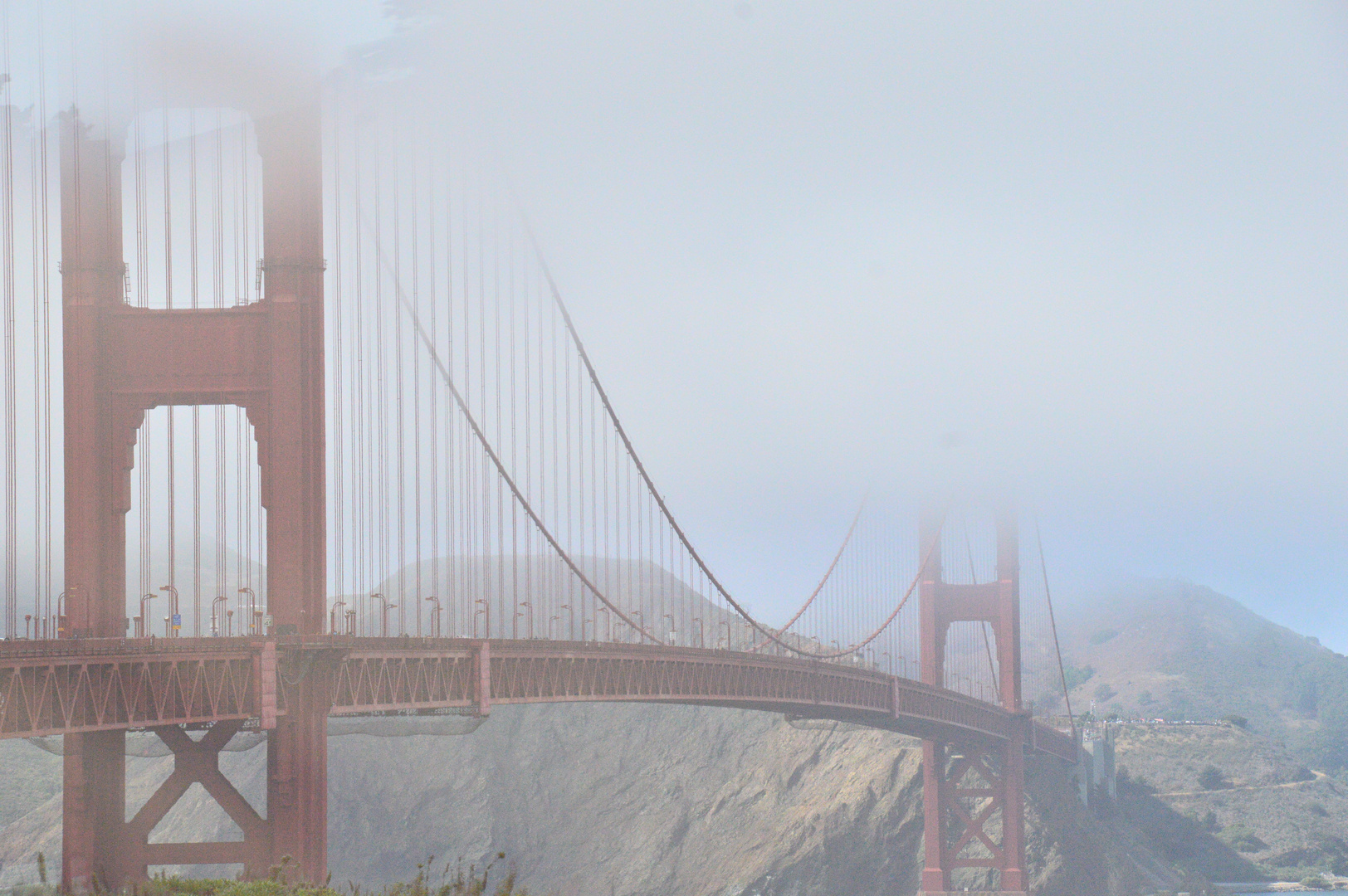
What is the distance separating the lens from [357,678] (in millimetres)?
33094

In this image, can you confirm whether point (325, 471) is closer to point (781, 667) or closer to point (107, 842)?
point (107, 842)

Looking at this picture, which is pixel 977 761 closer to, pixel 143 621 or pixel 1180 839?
pixel 1180 839

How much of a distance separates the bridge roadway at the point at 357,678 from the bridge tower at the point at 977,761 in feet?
67.1

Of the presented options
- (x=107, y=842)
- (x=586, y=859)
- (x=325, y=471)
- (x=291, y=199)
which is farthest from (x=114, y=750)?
(x=586, y=859)

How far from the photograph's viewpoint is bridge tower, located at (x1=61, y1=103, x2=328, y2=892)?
30969mm

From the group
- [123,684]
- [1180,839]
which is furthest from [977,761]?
[123,684]

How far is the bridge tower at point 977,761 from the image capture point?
76812mm

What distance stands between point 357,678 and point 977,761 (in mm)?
49794

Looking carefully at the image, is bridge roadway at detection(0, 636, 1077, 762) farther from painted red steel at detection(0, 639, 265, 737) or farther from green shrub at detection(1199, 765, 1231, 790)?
green shrub at detection(1199, 765, 1231, 790)

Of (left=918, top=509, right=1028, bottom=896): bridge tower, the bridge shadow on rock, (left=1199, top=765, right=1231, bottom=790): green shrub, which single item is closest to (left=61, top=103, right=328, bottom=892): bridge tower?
(left=918, top=509, right=1028, bottom=896): bridge tower

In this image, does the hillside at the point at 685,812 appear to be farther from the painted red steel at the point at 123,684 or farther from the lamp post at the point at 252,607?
the painted red steel at the point at 123,684

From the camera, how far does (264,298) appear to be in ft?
106

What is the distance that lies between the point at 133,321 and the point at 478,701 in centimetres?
1093

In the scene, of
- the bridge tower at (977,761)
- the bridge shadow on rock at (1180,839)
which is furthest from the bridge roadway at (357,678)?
the bridge shadow on rock at (1180,839)
